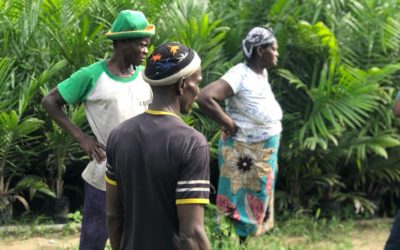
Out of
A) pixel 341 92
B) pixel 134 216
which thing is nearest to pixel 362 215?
pixel 341 92

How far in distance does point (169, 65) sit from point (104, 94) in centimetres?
128

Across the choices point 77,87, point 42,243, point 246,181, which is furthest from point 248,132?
point 42,243

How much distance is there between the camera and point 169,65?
114 inches

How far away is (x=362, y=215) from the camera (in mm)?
7473

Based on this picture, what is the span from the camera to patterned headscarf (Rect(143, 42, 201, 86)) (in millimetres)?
2904

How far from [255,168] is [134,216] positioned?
2.79 meters

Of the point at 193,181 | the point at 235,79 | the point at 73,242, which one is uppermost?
the point at 193,181

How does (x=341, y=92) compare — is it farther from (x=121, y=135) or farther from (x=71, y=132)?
(x=121, y=135)

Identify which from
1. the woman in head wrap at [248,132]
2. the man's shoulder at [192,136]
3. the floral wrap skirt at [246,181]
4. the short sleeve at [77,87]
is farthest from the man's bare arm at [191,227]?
the floral wrap skirt at [246,181]

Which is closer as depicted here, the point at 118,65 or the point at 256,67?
the point at 118,65

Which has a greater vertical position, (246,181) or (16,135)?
(16,135)

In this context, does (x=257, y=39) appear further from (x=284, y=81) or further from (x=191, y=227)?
(x=191, y=227)

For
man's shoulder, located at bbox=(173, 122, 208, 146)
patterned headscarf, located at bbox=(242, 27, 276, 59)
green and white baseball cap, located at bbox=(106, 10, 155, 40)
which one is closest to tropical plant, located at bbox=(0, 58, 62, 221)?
patterned headscarf, located at bbox=(242, 27, 276, 59)

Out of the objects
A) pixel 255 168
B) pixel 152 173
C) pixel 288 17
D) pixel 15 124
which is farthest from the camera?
pixel 288 17
